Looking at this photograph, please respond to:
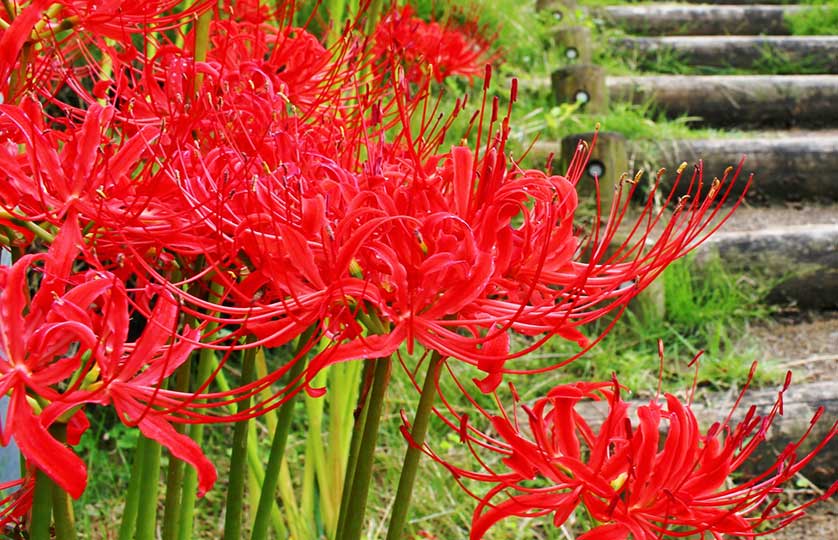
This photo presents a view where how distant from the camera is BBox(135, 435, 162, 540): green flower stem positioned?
0.64 metres

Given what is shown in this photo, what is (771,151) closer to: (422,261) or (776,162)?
(776,162)

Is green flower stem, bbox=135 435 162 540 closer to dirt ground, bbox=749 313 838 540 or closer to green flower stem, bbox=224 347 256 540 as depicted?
green flower stem, bbox=224 347 256 540

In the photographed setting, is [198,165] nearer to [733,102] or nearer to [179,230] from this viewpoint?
[179,230]

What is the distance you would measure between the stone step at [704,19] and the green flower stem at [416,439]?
11.6 feet

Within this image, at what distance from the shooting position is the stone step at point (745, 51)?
3.50 metres

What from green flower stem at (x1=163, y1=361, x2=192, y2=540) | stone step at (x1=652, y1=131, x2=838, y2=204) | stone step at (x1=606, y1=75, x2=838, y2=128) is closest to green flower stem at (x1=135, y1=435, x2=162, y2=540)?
green flower stem at (x1=163, y1=361, x2=192, y2=540)

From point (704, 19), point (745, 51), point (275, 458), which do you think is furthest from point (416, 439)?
point (704, 19)

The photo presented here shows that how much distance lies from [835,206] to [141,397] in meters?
2.65

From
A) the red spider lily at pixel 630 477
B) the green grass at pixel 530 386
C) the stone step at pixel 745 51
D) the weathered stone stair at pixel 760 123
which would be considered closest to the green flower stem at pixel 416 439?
the red spider lily at pixel 630 477

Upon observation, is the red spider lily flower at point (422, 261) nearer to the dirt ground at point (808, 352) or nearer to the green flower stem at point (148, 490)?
the green flower stem at point (148, 490)

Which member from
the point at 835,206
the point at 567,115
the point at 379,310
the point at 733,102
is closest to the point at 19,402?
the point at 379,310

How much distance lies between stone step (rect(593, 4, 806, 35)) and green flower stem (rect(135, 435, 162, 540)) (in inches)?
138

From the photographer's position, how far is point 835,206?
2.73m

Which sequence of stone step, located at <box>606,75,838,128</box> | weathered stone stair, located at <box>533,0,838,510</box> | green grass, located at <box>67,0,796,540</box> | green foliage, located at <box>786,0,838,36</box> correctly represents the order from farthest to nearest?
green foliage, located at <box>786,0,838,36</box> < stone step, located at <box>606,75,838,128</box> < weathered stone stair, located at <box>533,0,838,510</box> < green grass, located at <box>67,0,796,540</box>
